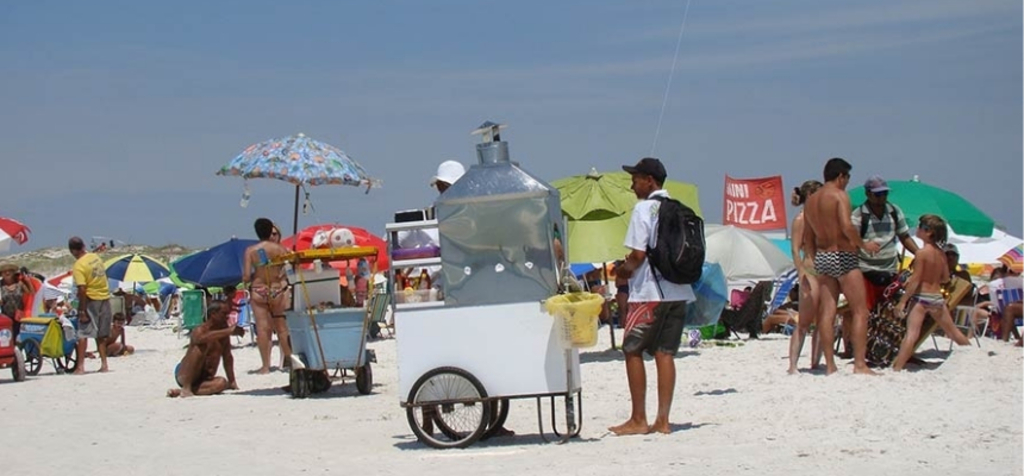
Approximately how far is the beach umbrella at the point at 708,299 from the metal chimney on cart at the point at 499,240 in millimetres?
4675

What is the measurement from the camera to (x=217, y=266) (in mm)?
21422

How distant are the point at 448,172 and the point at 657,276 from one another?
110 inches

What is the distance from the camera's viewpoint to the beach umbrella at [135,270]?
110 feet

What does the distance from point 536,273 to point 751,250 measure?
1417 cm

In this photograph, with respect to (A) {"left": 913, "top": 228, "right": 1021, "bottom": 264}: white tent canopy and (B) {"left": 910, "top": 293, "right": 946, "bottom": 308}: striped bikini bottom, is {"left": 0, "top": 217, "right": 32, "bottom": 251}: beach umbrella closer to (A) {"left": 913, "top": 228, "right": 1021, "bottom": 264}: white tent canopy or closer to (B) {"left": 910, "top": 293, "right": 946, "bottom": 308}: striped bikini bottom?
(B) {"left": 910, "top": 293, "right": 946, "bottom": 308}: striped bikini bottom

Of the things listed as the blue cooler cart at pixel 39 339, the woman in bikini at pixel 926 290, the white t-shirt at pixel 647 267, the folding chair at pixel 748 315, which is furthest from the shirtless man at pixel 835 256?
the blue cooler cart at pixel 39 339

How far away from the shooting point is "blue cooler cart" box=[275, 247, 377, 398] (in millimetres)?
11391

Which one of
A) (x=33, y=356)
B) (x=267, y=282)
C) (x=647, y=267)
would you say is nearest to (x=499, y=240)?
(x=647, y=267)

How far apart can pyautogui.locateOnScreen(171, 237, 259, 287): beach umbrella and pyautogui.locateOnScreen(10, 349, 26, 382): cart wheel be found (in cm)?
602

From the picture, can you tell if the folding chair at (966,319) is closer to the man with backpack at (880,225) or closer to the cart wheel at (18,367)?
the man with backpack at (880,225)

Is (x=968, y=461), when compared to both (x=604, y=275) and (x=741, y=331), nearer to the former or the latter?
(x=741, y=331)

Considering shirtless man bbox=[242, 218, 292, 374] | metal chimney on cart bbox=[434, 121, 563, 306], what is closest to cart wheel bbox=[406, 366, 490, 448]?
metal chimney on cart bbox=[434, 121, 563, 306]

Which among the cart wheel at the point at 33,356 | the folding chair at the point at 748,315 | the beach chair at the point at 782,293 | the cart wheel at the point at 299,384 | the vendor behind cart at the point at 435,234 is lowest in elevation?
the cart wheel at the point at 299,384

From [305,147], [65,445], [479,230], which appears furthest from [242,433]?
[305,147]
